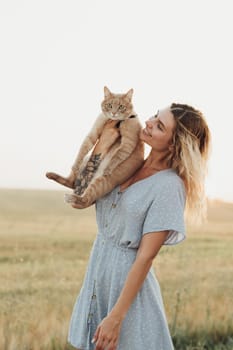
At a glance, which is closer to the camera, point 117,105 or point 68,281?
point 117,105

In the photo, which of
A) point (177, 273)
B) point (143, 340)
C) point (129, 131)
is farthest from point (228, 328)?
point (129, 131)

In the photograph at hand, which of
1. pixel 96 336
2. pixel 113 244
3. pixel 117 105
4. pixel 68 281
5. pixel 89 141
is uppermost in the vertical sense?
pixel 117 105

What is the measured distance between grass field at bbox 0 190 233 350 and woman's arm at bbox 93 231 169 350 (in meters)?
1.70

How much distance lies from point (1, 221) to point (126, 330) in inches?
145

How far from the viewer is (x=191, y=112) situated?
81.3 inches

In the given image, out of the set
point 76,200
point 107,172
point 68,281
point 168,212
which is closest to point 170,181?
point 168,212

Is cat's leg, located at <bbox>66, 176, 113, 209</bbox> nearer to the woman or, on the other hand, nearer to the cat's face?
the woman

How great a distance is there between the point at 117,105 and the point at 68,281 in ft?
7.84

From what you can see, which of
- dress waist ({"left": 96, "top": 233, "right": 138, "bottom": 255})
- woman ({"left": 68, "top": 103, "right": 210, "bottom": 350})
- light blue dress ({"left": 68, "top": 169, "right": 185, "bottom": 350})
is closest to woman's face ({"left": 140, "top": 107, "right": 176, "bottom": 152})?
woman ({"left": 68, "top": 103, "right": 210, "bottom": 350})

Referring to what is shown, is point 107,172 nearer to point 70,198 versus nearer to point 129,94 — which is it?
point 70,198

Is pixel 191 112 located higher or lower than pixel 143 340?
higher

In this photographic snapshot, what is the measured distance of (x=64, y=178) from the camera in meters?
2.16

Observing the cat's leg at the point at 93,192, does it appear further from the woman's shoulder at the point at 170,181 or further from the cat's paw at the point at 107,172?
the woman's shoulder at the point at 170,181

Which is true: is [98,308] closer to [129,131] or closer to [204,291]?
[129,131]
